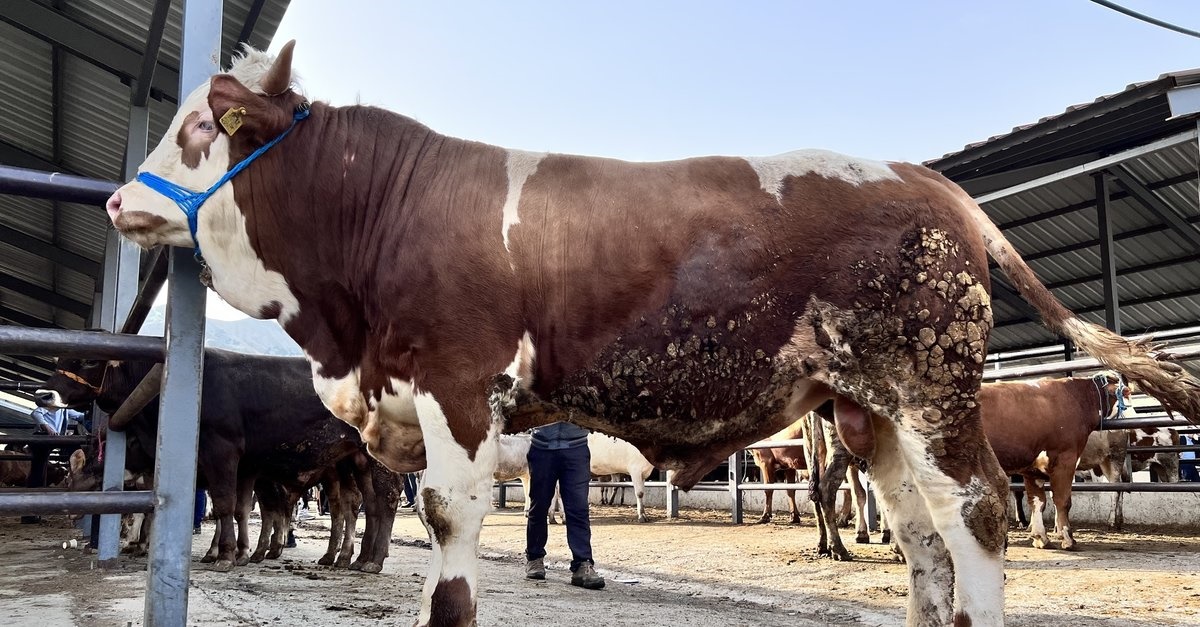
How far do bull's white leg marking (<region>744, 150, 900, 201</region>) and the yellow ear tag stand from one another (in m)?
1.79

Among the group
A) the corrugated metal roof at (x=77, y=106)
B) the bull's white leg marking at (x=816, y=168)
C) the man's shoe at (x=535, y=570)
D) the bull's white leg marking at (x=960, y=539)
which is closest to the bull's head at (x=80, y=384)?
the corrugated metal roof at (x=77, y=106)

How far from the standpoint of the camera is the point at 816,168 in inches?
127

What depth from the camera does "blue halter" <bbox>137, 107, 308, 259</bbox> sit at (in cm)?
311

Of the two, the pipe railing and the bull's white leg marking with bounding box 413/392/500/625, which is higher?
the pipe railing

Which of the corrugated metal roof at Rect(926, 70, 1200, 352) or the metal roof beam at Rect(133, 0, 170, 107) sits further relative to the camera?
the corrugated metal roof at Rect(926, 70, 1200, 352)

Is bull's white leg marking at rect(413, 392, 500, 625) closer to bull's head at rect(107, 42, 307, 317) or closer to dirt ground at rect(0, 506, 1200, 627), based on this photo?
bull's head at rect(107, 42, 307, 317)

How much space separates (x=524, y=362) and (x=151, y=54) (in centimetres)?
569

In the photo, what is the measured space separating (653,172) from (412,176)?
2.77 feet

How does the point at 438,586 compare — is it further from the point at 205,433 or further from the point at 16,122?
the point at 16,122

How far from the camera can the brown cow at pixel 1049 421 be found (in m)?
8.48

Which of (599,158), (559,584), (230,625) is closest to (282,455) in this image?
(559,584)

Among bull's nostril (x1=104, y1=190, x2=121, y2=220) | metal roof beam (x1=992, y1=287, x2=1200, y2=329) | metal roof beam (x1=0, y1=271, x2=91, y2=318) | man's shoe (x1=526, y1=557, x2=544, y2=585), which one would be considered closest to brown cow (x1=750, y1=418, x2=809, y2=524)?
man's shoe (x1=526, y1=557, x2=544, y2=585)

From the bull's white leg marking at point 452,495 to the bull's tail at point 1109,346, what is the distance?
2.06m

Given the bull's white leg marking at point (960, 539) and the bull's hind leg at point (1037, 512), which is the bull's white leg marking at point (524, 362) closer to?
the bull's white leg marking at point (960, 539)
